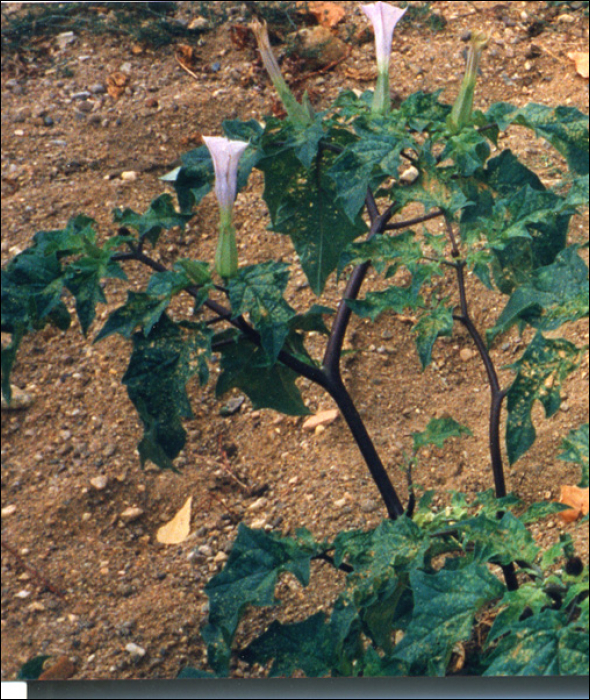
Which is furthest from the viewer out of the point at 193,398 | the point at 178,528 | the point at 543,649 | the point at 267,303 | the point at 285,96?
the point at 193,398

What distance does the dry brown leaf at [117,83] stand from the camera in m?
1.59

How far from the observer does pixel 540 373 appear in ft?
2.50

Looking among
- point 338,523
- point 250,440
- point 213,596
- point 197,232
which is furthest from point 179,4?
point 213,596

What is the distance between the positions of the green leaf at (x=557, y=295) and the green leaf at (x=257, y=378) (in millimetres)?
251

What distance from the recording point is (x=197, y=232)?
59.9 inches

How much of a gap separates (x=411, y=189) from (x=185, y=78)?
91 cm

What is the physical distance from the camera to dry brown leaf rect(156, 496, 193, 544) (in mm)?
1222

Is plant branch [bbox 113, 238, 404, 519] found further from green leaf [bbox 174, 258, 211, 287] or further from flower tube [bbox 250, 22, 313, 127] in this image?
flower tube [bbox 250, 22, 313, 127]

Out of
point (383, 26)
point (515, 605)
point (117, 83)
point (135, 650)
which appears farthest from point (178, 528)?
point (117, 83)

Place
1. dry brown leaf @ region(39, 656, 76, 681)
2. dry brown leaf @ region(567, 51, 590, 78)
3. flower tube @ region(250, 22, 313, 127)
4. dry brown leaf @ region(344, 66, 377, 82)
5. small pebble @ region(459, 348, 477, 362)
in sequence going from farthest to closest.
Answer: dry brown leaf @ region(344, 66, 377, 82), dry brown leaf @ region(567, 51, 590, 78), small pebble @ region(459, 348, 477, 362), dry brown leaf @ region(39, 656, 76, 681), flower tube @ region(250, 22, 313, 127)

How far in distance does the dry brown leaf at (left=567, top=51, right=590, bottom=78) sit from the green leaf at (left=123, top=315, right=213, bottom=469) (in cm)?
99

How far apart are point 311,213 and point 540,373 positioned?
32cm

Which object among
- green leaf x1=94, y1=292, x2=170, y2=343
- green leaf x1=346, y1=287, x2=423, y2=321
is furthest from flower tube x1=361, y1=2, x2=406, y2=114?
green leaf x1=94, y1=292, x2=170, y2=343

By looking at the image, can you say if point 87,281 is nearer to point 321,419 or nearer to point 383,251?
point 383,251
